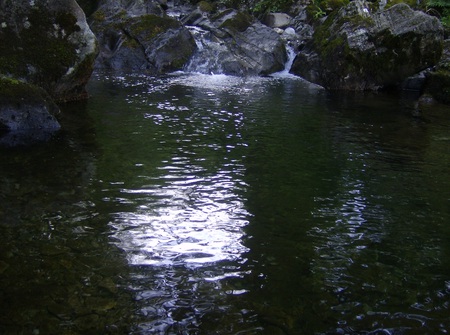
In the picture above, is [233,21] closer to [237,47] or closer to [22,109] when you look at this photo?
[237,47]

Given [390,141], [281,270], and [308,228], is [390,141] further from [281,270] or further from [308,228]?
[281,270]

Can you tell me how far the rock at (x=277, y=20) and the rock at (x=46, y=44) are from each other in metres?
19.3

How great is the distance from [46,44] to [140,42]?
11079 mm

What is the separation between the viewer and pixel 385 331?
13.3ft

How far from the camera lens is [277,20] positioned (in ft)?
100

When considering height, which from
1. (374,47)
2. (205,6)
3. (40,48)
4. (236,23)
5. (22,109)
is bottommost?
(22,109)

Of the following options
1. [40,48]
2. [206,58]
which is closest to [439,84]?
[206,58]

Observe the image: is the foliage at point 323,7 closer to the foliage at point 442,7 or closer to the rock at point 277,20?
the rock at point 277,20

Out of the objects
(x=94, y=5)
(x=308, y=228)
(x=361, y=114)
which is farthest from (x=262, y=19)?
(x=308, y=228)

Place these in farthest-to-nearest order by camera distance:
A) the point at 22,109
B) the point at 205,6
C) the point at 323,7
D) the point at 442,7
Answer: the point at 205,6, the point at 323,7, the point at 442,7, the point at 22,109

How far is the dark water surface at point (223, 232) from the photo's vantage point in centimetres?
422

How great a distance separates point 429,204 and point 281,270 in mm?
3438

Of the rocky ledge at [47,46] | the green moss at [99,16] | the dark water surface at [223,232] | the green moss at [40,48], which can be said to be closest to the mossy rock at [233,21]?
the green moss at [99,16]

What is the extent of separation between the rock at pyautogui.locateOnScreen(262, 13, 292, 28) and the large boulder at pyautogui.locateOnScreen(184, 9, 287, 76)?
2312 millimetres
